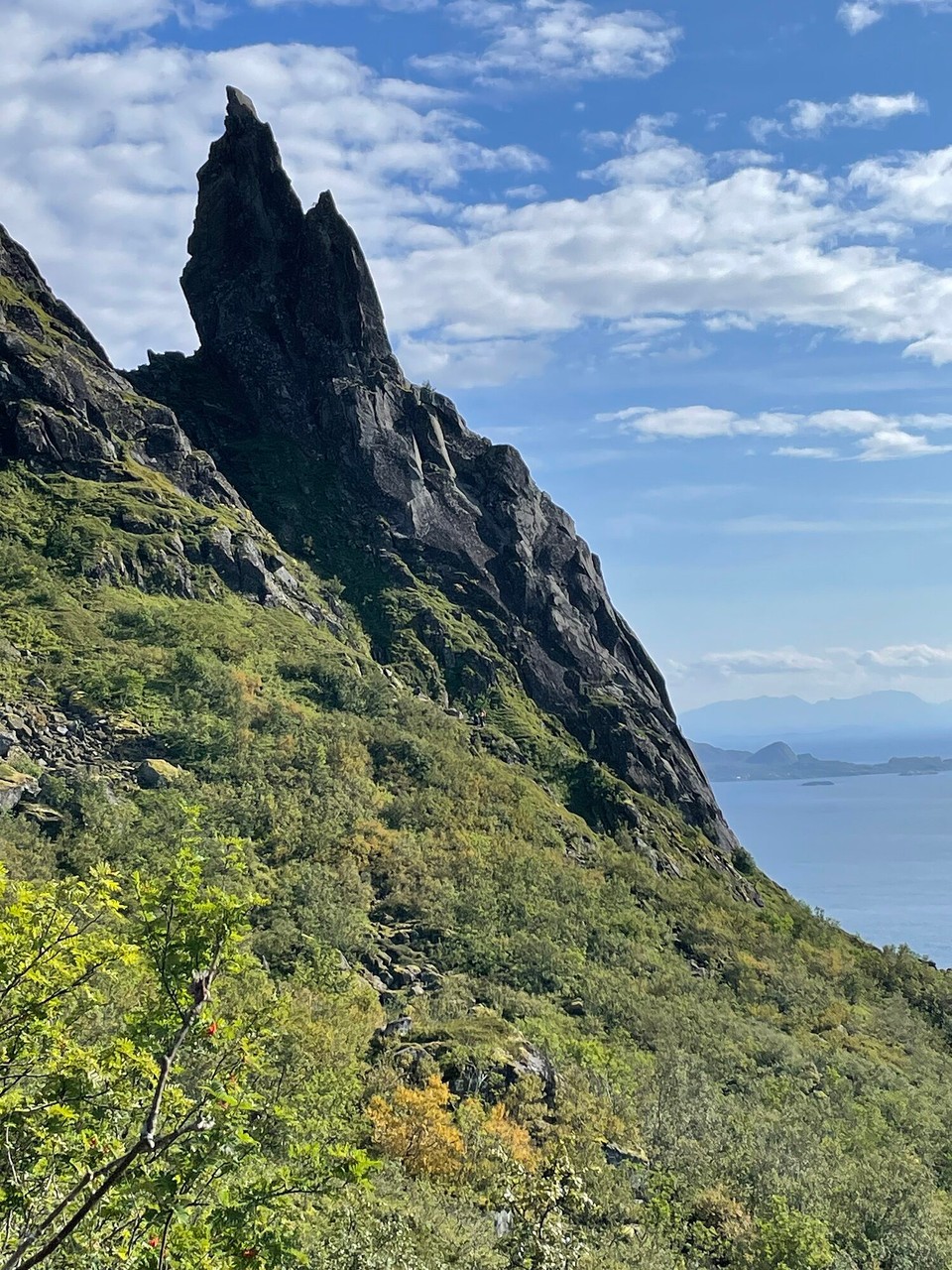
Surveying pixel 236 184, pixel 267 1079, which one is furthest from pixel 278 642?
pixel 236 184

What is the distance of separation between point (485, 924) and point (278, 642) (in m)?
33.9

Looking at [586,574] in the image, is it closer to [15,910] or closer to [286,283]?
[286,283]

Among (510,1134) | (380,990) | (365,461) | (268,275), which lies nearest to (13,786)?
(380,990)

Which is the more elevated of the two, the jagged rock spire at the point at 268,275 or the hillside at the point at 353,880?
the jagged rock spire at the point at 268,275

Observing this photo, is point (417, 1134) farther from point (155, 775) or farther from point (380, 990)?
point (155, 775)

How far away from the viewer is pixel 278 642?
76.6 meters

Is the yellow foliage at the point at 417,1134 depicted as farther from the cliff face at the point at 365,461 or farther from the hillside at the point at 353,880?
the cliff face at the point at 365,461

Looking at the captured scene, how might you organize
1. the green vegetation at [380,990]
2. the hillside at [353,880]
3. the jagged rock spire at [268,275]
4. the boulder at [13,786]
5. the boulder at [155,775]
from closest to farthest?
the green vegetation at [380,990], the hillside at [353,880], the boulder at [13,786], the boulder at [155,775], the jagged rock spire at [268,275]

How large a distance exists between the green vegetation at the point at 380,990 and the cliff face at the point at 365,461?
968 cm

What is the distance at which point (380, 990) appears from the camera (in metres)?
44.2

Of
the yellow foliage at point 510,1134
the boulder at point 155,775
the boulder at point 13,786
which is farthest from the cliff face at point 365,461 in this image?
the yellow foliage at point 510,1134

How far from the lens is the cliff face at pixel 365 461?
108 metres

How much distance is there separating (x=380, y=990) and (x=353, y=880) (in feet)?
29.5

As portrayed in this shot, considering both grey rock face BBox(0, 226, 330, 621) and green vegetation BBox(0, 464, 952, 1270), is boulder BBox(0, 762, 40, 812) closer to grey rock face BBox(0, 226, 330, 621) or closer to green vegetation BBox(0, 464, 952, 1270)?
green vegetation BBox(0, 464, 952, 1270)
